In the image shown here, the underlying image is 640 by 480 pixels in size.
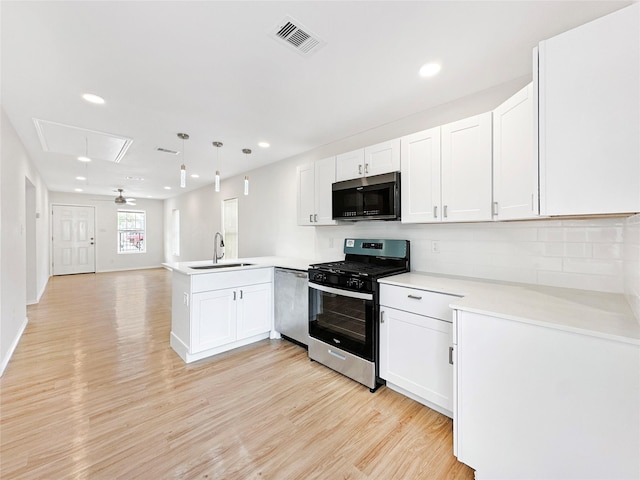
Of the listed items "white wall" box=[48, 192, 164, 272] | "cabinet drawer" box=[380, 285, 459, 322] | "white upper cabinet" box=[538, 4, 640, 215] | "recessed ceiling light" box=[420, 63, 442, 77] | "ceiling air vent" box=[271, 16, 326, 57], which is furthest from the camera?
"white wall" box=[48, 192, 164, 272]

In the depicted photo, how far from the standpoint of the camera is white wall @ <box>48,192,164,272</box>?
8555mm

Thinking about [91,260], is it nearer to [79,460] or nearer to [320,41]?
[79,460]

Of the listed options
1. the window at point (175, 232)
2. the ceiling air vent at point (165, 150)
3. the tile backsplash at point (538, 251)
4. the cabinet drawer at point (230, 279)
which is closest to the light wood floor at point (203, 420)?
the cabinet drawer at point (230, 279)

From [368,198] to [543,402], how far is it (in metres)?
1.96

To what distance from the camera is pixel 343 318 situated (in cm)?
251

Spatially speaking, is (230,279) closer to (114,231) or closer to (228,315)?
(228,315)

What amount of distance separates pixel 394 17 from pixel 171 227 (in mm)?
9678

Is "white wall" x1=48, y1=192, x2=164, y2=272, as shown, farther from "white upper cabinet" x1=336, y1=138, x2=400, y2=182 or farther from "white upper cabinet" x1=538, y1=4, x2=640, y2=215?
"white upper cabinet" x1=538, y1=4, x2=640, y2=215

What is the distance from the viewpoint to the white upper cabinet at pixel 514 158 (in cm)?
169

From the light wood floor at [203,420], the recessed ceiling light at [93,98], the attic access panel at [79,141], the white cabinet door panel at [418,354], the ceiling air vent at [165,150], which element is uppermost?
the ceiling air vent at [165,150]

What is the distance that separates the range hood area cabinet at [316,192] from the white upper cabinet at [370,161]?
0.49ft

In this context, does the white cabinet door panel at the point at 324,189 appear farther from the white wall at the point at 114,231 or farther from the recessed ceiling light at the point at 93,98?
the white wall at the point at 114,231

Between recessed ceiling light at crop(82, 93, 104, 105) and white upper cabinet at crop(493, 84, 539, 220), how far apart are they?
3374 millimetres

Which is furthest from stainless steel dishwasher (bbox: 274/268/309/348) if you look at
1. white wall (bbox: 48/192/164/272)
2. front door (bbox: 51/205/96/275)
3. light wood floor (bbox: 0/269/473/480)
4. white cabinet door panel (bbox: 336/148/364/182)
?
front door (bbox: 51/205/96/275)
